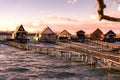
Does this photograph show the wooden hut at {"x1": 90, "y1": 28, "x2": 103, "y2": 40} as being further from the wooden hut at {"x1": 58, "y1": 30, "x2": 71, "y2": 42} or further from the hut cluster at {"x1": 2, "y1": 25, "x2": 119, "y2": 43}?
the wooden hut at {"x1": 58, "y1": 30, "x2": 71, "y2": 42}

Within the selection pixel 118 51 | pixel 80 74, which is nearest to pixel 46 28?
pixel 118 51

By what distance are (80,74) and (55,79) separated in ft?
12.7

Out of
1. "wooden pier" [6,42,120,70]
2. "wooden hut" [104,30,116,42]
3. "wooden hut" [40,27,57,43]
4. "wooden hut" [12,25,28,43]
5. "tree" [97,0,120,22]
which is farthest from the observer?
"wooden hut" [104,30,116,42]

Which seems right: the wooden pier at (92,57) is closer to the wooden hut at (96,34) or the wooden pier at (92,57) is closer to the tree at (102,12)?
the tree at (102,12)

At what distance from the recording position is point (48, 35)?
8600cm

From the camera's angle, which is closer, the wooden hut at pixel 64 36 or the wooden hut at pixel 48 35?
the wooden hut at pixel 48 35

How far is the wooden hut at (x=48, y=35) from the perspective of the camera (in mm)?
85312

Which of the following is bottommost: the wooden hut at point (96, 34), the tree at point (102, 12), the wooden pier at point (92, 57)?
the wooden pier at point (92, 57)

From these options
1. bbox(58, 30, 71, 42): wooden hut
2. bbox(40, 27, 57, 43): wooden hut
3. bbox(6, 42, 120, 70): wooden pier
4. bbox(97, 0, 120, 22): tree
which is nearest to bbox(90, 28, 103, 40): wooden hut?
bbox(58, 30, 71, 42): wooden hut

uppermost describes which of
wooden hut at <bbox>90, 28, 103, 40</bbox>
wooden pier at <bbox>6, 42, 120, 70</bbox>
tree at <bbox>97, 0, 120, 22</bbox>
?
wooden hut at <bbox>90, 28, 103, 40</bbox>

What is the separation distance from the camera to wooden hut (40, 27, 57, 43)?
85.3 meters

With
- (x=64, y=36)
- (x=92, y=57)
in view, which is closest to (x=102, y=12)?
(x=92, y=57)

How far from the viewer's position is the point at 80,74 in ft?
92.0

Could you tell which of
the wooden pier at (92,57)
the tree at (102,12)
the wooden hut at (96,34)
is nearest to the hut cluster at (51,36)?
the wooden hut at (96,34)
